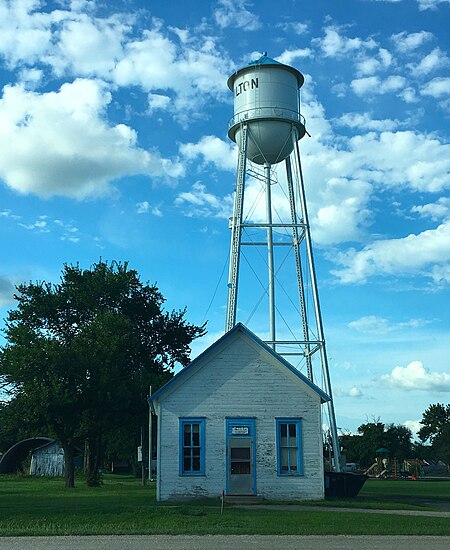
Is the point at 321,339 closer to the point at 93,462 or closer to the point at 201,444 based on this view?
the point at 201,444

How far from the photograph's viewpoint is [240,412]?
2706 centimetres

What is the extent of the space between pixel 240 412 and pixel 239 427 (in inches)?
20.4

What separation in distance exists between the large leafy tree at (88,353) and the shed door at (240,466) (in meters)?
11.5

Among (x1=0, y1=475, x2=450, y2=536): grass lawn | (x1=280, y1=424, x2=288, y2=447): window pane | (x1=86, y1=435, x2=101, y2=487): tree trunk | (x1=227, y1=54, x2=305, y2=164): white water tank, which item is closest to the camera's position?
(x1=0, y1=475, x2=450, y2=536): grass lawn

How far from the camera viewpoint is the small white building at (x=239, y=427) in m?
26.6

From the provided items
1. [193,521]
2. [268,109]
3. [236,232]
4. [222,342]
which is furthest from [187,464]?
[268,109]

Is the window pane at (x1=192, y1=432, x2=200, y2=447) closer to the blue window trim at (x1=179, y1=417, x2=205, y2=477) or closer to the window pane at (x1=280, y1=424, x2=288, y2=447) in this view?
the blue window trim at (x1=179, y1=417, x2=205, y2=477)

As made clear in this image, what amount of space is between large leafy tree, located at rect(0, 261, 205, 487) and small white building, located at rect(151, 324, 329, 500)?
402 inches

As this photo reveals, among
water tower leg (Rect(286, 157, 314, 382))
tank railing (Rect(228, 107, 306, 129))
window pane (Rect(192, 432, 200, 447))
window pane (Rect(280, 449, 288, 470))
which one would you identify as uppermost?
tank railing (Rect(228, 107, 306, 129))

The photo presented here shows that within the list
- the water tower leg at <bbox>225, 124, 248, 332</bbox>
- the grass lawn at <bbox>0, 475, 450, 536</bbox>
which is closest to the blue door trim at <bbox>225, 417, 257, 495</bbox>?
the grass lawn at <bbox>0, 475, 450, 536</bbox>

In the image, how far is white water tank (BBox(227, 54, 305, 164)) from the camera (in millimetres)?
35125

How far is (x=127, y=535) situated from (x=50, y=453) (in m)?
48.0

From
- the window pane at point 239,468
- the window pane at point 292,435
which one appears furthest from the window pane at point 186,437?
the window pane at point 292,435

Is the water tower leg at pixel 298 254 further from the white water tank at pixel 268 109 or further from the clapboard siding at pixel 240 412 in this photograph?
the clapboard siding at pixel 240 412
